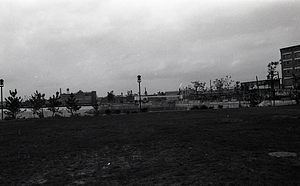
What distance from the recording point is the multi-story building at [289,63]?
243 ft

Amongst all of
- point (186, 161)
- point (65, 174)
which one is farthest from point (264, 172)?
point (65, 174)

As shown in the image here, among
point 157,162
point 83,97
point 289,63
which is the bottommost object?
point 157,162

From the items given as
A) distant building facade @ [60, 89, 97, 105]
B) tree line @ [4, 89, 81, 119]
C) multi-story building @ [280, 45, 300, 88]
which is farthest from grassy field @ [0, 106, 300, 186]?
distant building facade @ [60, 89, 97, 105]

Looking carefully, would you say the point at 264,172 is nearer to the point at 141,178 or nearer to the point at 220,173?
the point at 220,173

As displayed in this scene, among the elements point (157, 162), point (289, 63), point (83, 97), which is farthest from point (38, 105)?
point (83, 97)

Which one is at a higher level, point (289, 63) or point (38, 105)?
point (289, 63)

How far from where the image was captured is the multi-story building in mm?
74125

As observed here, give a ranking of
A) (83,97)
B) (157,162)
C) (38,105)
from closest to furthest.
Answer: (157,162)
(38,105)
(83,97)

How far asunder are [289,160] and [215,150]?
2.06m

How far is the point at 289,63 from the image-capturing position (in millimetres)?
76625

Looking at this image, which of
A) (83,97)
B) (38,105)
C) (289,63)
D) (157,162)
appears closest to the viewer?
(157,162)

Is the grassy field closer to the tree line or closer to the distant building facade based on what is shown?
the tree line

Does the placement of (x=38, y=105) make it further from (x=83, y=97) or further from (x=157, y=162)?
(x=83, y=97)

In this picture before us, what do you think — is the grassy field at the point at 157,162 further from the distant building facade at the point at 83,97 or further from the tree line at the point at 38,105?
the distant building facade at the point at 83,97
